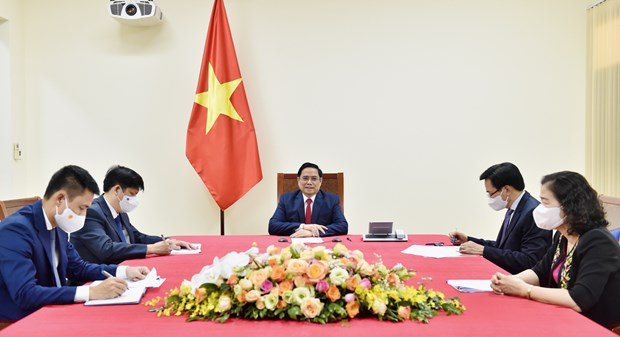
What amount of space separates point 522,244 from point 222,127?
9.54ft

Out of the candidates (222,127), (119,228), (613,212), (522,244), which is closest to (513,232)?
(522,244)

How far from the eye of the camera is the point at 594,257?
2.08 metres

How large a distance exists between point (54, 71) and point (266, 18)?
2132mm

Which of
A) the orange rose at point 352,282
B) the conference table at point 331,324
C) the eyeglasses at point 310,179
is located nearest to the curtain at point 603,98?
the eyeglasses at point 310,179

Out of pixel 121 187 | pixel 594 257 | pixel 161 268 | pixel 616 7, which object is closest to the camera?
pixel 594 257

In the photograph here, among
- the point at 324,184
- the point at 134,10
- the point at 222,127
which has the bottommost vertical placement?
the point at 324,184

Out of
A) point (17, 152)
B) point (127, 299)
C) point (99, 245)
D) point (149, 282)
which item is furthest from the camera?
point (17, 152)

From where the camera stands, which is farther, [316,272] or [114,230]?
[114,230]

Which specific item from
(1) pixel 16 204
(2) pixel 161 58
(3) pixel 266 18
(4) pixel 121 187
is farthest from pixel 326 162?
(1) pixel 16 204

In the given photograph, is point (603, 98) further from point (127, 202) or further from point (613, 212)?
point (127, 202)

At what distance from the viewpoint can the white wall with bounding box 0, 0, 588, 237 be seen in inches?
204

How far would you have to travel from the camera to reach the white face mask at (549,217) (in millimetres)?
2311

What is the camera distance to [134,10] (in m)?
4.92

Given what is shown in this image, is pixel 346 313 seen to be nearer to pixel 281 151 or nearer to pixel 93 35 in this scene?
pixel 281 151
